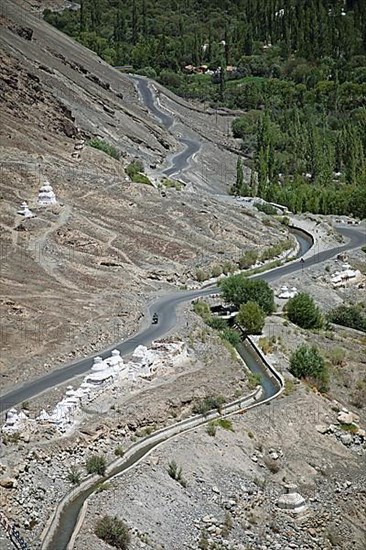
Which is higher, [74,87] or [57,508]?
[74,87]

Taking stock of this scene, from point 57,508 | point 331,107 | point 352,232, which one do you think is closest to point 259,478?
point 57,508

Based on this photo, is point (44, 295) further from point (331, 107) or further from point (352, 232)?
point (331, 107)

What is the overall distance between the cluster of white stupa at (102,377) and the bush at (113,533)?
636cm

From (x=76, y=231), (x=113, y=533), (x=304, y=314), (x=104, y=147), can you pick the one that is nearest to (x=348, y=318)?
(x=304, y=314)

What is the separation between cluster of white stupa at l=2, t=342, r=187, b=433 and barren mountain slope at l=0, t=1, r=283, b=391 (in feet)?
10.0

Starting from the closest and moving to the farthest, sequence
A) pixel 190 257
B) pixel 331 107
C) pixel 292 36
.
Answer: pixel 190 257 → pixel 331 107 → pixel 292 36

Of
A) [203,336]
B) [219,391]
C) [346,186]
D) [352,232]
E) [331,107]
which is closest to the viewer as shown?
[219,391]

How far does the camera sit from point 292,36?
186125 millimetres

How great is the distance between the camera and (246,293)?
52688 mm

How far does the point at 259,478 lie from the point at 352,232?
49828mm

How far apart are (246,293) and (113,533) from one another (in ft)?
87.2

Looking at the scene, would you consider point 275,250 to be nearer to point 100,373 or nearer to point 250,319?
point 250,319

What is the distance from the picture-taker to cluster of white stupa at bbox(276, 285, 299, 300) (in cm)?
5722

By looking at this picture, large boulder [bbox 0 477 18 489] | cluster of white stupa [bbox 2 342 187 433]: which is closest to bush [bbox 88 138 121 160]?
cluster of white stupa [bbox 2 342 187 433]
